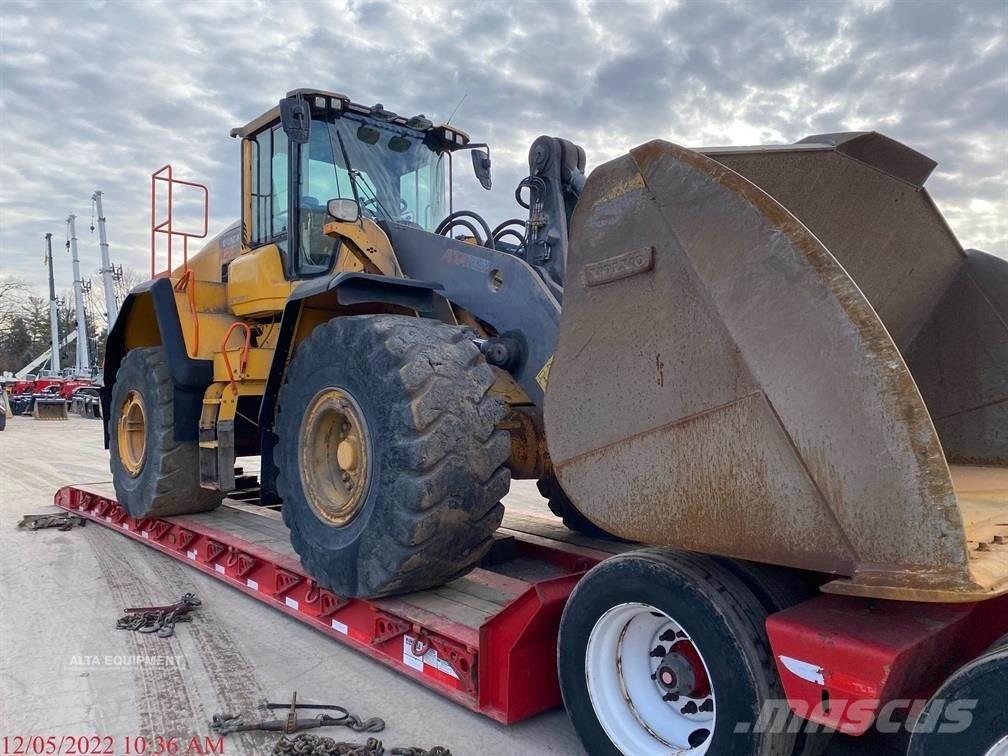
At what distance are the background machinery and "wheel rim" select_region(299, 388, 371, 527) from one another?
0.02 meters

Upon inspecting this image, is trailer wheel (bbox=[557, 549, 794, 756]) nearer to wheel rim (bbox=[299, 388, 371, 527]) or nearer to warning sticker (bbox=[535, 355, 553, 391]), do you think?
warning sticker (bbox=[535, 355, 553, 391])

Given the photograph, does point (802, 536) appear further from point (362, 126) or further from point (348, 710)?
point (362, 126)

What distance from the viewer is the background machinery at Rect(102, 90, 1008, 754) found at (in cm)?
202

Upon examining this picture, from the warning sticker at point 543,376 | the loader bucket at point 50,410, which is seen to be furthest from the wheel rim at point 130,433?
the loader bucket at point 50,410

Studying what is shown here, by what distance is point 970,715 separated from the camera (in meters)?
1.84

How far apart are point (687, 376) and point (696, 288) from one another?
271 millimetres

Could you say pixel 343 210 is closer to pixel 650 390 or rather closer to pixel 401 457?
pixel 401 457

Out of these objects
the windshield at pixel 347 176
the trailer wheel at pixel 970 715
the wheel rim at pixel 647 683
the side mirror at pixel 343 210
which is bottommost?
the wheel rim at pixel 647 683

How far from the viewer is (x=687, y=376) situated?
2.34 metres

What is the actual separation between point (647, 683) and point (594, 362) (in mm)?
1144

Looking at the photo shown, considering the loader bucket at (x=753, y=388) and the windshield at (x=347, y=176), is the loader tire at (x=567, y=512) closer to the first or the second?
the windshield at (x=347, y=176)

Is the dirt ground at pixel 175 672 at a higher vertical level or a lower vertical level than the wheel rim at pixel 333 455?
lower

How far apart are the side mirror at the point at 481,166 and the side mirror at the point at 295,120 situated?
1.54 m

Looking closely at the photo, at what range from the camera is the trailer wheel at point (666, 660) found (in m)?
2.26
